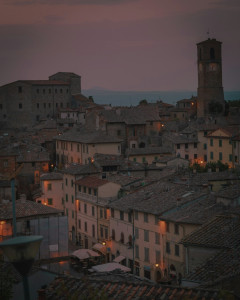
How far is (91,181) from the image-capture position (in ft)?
139

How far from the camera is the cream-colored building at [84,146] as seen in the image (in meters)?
58.5

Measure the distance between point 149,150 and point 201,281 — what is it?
43.5 meters

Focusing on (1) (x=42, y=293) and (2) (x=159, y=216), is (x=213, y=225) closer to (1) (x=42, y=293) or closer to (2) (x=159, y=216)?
(2) (x=159, y=216)

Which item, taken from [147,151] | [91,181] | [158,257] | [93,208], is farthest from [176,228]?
[147,151]

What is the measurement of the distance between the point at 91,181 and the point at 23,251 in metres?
35.0

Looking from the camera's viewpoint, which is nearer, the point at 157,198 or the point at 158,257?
the point at 158,257

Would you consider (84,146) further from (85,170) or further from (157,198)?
(157,198)

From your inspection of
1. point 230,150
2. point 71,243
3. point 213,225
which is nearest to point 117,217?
point 71,243

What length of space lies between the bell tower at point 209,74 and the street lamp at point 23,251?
88.4 metres

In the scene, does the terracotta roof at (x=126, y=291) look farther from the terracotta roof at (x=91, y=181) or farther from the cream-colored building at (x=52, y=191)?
the cream-colored building at (x=52, y=191)

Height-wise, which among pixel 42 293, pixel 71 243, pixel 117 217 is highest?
pixel 42 293

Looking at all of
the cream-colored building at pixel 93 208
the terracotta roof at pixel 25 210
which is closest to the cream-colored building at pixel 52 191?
the cream-colored building at pixel 93 208

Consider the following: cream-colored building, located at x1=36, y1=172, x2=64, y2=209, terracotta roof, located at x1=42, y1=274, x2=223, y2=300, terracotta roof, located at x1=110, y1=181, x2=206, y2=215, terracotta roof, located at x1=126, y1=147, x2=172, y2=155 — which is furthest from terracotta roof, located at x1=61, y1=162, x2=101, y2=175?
terracotta roof, located at x1=42, y1=274, x2=223, y2=300

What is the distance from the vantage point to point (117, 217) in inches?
1441
